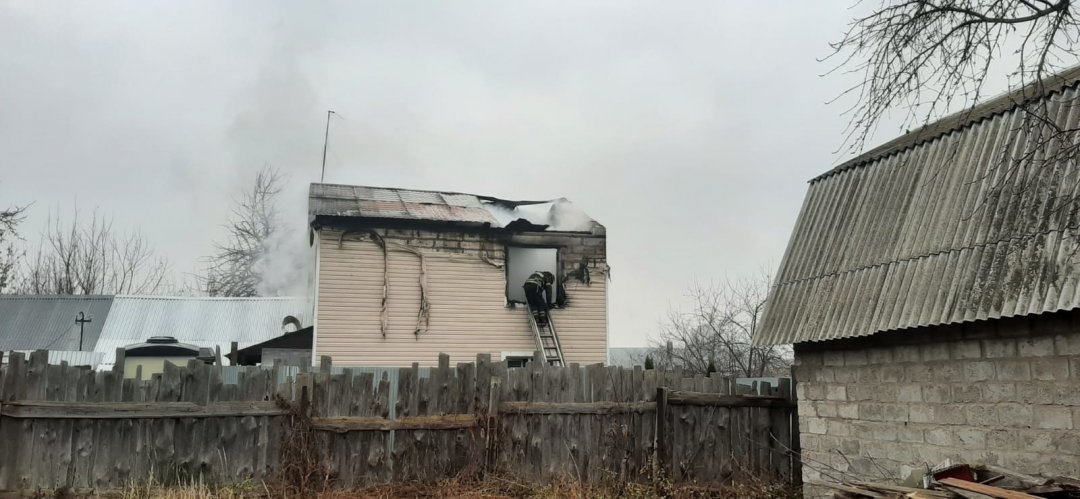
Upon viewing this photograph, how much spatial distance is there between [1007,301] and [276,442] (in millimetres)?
7850

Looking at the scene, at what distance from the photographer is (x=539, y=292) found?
1994 cm

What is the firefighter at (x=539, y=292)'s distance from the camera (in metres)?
19.8

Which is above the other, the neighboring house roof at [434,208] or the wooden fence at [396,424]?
the neighboring house roof at [434,208]

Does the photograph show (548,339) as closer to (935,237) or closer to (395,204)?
(395,204)

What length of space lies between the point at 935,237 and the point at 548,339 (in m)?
12.6

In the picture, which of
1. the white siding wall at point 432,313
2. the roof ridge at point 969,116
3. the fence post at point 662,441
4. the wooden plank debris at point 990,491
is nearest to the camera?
the wooden plank debris at point 990,491

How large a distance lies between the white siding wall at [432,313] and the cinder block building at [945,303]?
1045 cm

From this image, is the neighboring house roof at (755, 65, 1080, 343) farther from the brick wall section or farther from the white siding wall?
the white siding wall

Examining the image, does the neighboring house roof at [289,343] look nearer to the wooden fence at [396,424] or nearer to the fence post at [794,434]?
the wooden fence at [396,424]

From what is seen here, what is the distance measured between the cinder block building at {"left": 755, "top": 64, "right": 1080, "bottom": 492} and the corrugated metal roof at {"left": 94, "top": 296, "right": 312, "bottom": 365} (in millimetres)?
17115

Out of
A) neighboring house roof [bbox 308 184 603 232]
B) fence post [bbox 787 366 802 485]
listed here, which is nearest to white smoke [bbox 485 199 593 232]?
neighboring house roof [bbox 308 184 603 232]

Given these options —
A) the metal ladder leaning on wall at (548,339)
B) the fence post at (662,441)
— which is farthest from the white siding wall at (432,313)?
the fence post at (662,441)

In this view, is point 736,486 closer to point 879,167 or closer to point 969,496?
point 879,167

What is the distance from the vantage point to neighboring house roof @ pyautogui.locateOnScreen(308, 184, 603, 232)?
19125 mm
